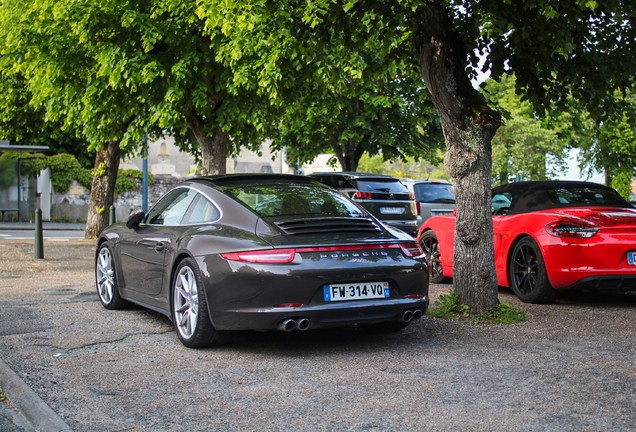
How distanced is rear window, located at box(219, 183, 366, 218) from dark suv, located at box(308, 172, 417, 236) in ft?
41.2

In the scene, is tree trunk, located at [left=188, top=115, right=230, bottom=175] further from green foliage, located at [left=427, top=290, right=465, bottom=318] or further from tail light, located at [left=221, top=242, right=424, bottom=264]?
tail light, located at [left=221, top=242, right=424, bottom=264]

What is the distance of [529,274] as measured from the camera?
940cm

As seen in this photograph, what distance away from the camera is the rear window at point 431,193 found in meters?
20.6

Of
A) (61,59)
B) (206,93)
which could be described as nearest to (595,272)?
(206,93)

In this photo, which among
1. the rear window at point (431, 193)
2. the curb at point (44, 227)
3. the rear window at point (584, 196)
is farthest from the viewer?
the curb at point (44, 227)

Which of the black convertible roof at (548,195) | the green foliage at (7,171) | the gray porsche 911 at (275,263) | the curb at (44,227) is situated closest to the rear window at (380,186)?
the black convertible roof at (548,195)

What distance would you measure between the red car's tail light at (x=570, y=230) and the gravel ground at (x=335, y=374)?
0.81 m

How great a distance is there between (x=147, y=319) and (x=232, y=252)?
2284 millimetres

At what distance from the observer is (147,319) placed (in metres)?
8.16

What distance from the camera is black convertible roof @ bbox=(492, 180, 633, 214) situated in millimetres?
9663

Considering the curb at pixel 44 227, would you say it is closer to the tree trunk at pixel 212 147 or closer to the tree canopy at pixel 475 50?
the tree trunk at pixel 212 147

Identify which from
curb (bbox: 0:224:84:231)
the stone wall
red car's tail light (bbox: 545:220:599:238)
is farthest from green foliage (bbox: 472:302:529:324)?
the stone wall

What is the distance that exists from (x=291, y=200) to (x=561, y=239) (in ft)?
11.0

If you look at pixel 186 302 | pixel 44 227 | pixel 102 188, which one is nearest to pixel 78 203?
pixel 44 227
